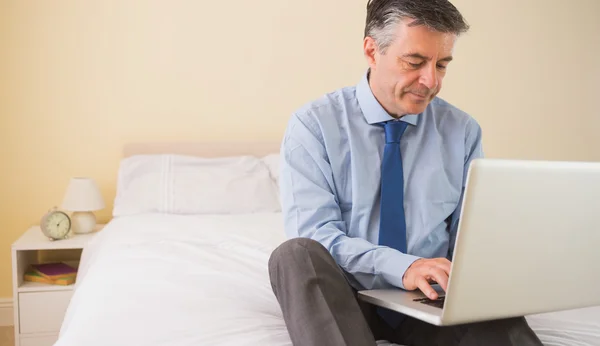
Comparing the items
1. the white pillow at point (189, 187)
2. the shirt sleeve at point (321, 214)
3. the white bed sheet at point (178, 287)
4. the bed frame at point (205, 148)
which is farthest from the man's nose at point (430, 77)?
the bed frame at point (205, 148)

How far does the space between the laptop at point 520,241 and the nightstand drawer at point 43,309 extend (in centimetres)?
197

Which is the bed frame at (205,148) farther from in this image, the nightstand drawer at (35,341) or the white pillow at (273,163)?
the nightstand drawer at (35,341)

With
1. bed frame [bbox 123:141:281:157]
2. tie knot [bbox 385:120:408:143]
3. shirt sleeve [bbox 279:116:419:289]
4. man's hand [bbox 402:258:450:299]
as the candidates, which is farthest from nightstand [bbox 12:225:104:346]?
man's hand [bbox 402:258:450:299]

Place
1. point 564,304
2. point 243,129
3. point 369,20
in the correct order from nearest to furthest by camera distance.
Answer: point 564,304
point 369,20
point 243,129

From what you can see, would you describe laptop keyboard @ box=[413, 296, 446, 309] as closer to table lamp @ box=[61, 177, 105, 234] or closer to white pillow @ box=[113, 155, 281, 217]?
white pillow @ box=[113, 155, 281, 217]

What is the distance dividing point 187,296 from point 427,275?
0.64 metres

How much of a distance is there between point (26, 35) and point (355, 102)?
6.37ft

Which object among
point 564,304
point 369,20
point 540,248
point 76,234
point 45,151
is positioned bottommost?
point 76,234

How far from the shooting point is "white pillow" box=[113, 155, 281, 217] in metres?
2.88

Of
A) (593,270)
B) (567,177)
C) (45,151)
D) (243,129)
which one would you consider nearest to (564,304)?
(593,270)

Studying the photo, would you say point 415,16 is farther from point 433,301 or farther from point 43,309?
point 43,309

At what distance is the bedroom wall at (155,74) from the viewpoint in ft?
10.1

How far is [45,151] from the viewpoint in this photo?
3121 millimetres

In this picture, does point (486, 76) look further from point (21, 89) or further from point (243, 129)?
point (21, 89)
